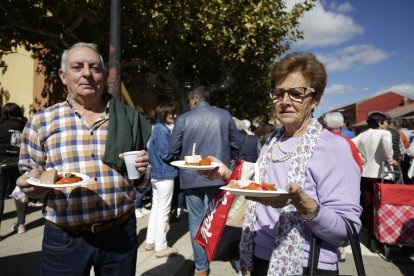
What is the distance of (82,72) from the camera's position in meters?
2.13

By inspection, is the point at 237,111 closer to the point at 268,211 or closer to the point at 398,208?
the point at 398,208

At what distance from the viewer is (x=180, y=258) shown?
470cm

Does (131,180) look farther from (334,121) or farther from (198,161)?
(334,121)

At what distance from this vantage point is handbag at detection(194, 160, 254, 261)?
213 cm

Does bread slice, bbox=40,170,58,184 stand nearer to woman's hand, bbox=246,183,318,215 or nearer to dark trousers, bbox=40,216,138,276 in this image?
dark trousers, bbox=40,216,138,276

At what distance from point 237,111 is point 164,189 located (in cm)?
2374

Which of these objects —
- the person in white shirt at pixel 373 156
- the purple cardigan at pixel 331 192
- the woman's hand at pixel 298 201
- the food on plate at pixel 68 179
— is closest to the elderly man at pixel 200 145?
the food on plate at pixel 68 179

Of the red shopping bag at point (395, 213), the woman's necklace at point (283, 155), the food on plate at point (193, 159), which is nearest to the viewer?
the woman's necklace at point (283, 155)

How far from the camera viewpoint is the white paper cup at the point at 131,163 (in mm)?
2023

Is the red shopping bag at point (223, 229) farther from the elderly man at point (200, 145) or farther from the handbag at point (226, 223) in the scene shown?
the elderly man at point (200, 145)

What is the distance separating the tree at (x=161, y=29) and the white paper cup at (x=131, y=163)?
24.7ft

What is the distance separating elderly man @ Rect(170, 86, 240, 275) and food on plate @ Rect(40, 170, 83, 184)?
2.17 metres

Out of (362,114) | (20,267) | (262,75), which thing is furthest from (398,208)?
(362,114)

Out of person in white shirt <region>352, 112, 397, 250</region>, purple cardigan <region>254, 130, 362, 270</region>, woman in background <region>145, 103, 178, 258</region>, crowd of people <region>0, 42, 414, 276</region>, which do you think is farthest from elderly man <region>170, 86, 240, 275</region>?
person in white shirt <region>352, 112, 397, 250</region>
